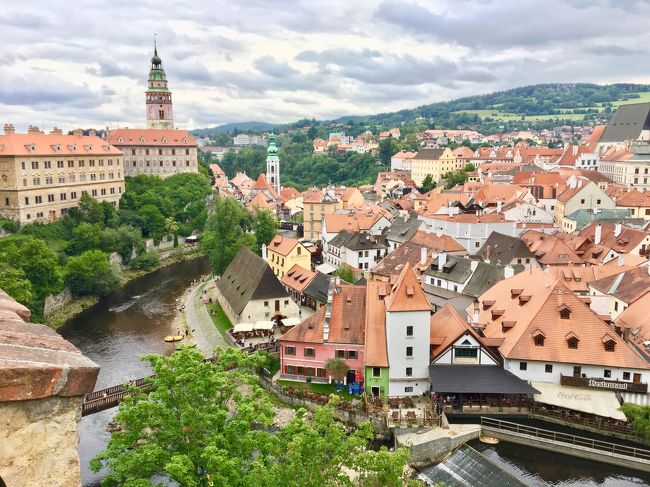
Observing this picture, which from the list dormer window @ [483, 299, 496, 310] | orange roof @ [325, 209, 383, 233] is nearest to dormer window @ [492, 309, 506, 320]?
dormer window @ [483, 299, 496, 310]

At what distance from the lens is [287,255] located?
61.8 m

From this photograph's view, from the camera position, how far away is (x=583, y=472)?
28.4 m

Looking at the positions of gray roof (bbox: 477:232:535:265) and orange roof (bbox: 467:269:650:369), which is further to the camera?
gray roof (bbox: 477:232:535:265)

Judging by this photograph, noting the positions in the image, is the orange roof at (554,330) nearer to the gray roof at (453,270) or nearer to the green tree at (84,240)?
the gray roof at (453,270)

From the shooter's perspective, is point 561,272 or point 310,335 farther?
point 561,272

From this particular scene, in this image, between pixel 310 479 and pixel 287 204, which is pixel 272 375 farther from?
pixel 287 204

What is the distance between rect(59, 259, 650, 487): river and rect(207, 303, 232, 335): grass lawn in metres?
4.04

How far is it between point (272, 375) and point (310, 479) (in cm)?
2452

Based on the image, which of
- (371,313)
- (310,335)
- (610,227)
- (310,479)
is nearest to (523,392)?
(371,313)

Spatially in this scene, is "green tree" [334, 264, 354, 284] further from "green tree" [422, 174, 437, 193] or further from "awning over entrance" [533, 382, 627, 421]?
"green tree" [422, 174, 437, 193]

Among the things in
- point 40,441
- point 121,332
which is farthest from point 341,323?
point 40,441

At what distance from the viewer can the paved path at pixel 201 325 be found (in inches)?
1861

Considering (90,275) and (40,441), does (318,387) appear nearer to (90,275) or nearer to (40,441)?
(40,441)

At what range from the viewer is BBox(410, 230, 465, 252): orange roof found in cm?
6161
